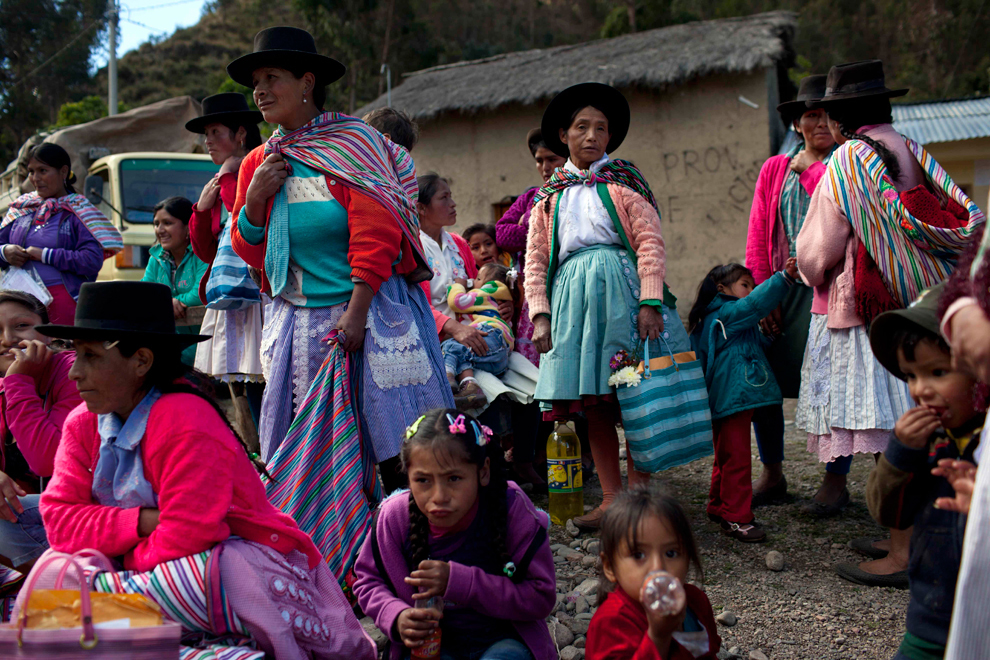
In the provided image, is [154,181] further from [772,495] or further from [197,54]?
[197,54]

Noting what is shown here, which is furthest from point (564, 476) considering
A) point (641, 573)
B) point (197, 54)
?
point (197, 54)

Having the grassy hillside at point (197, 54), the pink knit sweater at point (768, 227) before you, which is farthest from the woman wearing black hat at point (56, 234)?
the grassy hillside at point (197, 54)

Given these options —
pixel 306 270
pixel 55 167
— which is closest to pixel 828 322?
pixel 306 270

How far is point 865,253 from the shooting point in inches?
140

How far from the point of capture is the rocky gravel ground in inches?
114

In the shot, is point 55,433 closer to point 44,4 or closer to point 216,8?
point 44,4

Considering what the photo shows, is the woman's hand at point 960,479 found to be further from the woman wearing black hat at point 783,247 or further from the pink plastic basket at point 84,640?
the woman wearing black hat at point 783,247

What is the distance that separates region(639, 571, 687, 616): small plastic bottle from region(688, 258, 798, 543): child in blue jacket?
82.9 inches

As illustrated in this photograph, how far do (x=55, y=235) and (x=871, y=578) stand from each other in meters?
5.08

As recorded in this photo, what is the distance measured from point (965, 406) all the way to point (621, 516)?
2.71ft

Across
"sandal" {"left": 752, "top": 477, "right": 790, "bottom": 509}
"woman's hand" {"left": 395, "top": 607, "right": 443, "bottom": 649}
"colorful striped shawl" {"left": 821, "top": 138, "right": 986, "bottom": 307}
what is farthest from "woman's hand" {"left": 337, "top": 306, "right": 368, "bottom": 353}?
"sandal" {"left": 752, "top": 477, "right": 790, "bottom": 509}

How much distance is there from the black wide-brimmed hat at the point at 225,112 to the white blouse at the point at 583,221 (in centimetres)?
167

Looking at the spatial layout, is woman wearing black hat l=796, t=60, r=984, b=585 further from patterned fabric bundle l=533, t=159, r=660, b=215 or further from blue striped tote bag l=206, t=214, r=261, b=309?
blue striped tote bag l=206, t=214, r=261, b=309

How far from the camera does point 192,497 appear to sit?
2.18 m
